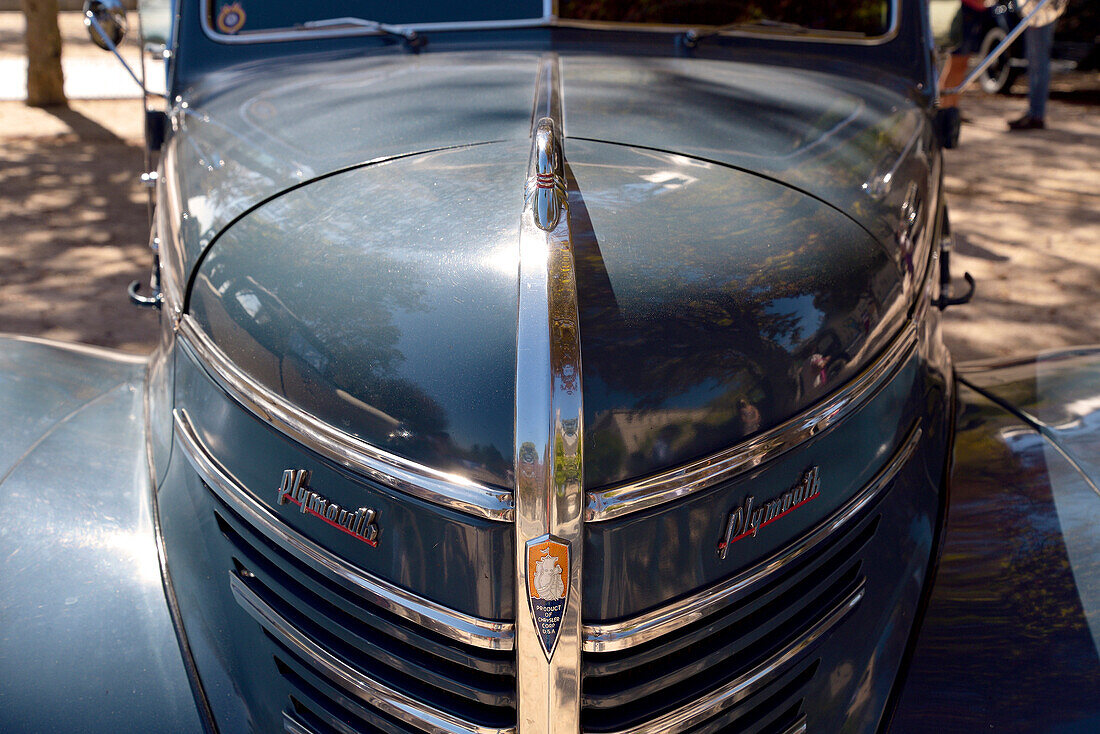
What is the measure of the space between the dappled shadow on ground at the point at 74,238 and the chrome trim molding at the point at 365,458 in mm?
3313

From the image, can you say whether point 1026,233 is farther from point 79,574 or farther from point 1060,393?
point 79,574

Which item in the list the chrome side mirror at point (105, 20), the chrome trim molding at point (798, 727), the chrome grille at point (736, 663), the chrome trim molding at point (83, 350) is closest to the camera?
the chrome grille at point (736, 663)

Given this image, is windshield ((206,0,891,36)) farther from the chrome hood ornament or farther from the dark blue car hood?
the chrome hood ornament

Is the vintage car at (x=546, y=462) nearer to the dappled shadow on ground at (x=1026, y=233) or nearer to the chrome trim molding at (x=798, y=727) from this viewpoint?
the chrome trim molding at (x=798, y=727)

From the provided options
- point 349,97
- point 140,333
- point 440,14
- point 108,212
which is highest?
point 440,14

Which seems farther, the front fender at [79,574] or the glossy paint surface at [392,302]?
the front fender at [79,574]

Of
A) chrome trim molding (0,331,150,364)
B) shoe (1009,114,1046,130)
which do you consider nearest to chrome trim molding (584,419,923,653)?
chrome trim molding (0,331,150,364)

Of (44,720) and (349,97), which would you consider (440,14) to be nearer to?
(349,97)

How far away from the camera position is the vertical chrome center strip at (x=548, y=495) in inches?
44.1

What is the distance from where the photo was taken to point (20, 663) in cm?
141

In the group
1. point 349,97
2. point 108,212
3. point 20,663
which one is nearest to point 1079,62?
point 108,212

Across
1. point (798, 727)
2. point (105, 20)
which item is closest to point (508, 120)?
point (798, 727)

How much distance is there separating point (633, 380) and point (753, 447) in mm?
214

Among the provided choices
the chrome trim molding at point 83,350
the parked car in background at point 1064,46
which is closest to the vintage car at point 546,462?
the chrome trim molding at point 83,350
